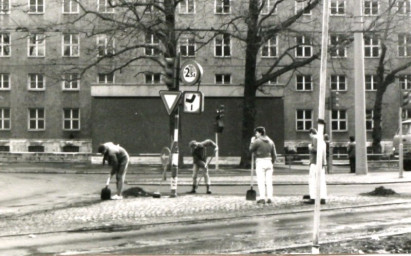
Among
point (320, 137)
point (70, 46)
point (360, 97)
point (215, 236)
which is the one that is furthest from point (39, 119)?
point (320, 137)

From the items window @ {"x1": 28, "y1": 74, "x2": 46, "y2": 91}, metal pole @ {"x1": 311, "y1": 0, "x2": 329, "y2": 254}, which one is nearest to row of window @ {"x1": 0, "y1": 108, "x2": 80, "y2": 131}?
window @ {"x1": 28, "y1": 74, "x2": 46, "y2": 91}

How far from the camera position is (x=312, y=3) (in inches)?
1312

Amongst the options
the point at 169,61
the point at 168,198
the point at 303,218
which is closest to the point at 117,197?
the point at 168,198

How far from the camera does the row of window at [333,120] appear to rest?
57.4 m

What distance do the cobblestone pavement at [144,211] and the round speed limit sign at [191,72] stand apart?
3.04m

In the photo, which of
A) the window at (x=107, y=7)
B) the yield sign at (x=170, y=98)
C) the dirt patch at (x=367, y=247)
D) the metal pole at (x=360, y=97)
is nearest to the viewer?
the dirt patch at (x=367, y=247)

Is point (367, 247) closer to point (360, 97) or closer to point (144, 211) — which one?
point (144, 211)

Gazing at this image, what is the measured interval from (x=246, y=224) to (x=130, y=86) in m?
31.3

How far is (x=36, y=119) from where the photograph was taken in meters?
56.0

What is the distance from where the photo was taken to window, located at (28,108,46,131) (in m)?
55.9

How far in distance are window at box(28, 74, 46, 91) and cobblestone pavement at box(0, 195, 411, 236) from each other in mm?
39548

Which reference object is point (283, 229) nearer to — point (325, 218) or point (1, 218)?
point (325, 218)

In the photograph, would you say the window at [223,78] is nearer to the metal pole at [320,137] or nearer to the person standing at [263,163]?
the person standing at [263,163]

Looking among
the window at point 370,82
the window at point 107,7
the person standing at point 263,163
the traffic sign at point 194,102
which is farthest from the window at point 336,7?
the person standing at point 263,163
